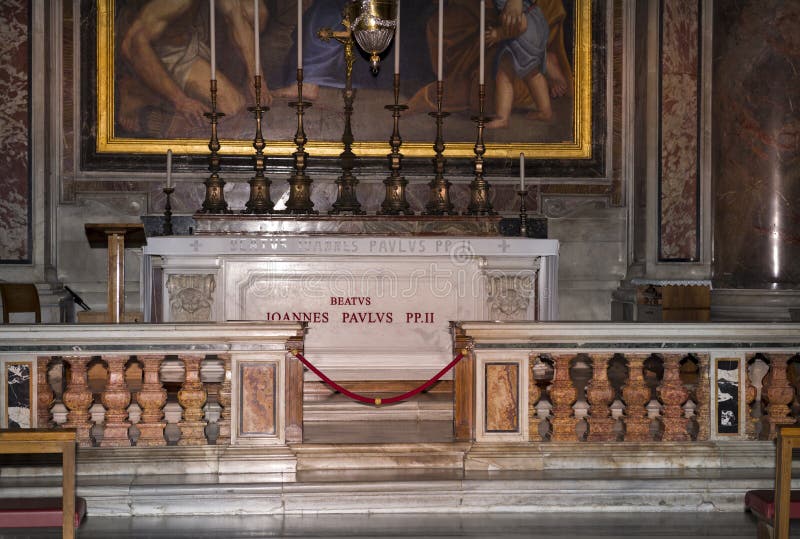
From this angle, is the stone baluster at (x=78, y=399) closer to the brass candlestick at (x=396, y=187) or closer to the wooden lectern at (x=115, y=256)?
the wooden lectern at (x=115, y=256)

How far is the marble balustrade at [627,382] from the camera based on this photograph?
573 cm

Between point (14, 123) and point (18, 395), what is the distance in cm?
497

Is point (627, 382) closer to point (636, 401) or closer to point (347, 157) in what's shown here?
point (636, 401)

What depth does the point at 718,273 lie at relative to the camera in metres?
10.2

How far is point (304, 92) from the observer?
410 inches

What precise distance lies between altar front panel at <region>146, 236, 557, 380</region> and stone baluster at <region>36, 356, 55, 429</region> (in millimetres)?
1844

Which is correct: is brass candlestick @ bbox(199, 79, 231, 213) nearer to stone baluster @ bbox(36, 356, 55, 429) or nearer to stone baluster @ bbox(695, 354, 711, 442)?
stone baluster @ bbox(36, 356, 55, 429)

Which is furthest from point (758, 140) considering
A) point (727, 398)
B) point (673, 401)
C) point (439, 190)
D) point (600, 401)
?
point (600, 401)

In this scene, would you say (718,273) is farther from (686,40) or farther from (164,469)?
(164,469)

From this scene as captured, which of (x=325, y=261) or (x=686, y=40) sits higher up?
(x=686, y=40)

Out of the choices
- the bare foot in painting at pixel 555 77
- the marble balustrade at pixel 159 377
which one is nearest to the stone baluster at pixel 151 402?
the marble balustrade at pixel 159 377

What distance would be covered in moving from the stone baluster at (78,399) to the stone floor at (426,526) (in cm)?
60

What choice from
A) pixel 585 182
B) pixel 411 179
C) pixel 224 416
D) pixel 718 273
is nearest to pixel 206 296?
pixel 224 416

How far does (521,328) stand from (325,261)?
210cm
